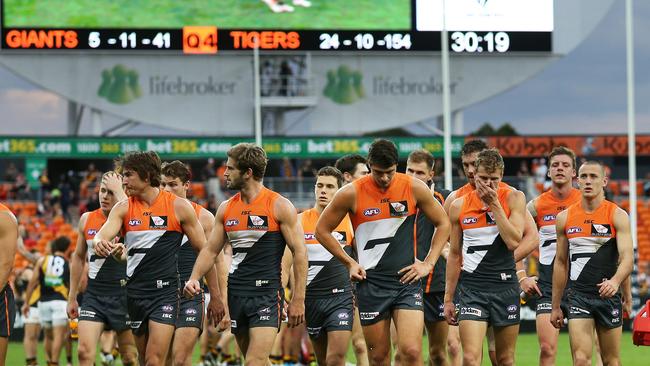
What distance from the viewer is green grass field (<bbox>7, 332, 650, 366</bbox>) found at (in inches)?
787

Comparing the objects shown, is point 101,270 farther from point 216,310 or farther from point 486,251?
point 486,251

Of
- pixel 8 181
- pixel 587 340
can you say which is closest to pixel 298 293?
A: pixel 587 340

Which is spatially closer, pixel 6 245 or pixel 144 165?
pixel 6 245

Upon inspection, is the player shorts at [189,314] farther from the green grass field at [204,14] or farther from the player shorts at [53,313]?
the green grass field at [204,14]

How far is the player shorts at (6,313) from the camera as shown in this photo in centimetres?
973

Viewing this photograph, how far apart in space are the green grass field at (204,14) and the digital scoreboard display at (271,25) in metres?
0.03

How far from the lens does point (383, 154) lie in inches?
418

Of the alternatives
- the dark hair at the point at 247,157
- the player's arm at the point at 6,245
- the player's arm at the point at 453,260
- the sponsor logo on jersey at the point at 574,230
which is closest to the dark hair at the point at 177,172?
the dark hair at the point at 247,157

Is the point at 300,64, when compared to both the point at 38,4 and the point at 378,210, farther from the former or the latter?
the point at 378,210

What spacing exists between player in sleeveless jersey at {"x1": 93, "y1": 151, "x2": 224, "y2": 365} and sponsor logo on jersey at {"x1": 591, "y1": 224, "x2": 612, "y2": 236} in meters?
3.56

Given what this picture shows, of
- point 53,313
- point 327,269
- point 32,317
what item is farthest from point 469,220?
point 32,317

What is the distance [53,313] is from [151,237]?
302 inches

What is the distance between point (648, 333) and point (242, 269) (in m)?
3.79

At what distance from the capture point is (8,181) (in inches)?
1576
